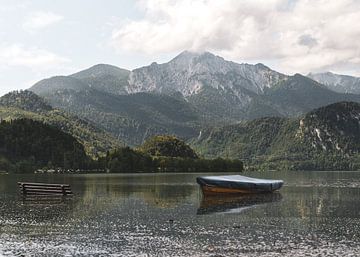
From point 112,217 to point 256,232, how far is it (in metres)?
21.9

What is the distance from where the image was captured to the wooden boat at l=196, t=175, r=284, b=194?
120m

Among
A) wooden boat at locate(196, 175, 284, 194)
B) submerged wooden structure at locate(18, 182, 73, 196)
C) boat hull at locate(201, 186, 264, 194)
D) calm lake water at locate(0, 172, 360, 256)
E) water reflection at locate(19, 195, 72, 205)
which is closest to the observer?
calm lake water at locate(0, 172, 360, 256)

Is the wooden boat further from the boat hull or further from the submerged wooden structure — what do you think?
the submerged wooden structure

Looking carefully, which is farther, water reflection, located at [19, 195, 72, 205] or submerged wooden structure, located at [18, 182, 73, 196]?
submerged wooden structure, located at [18, 182, 73, 196]

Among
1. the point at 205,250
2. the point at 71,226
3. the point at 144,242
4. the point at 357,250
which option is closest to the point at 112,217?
the point at 71,226

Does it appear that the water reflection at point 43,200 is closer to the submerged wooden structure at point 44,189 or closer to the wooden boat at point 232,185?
the submerged wooden structure at point 44,189

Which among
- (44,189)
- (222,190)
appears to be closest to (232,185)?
(222,190)

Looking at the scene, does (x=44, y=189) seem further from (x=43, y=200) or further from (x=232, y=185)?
(x=232, y=185)

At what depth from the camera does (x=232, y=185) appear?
124 metres

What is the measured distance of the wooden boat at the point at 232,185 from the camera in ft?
395

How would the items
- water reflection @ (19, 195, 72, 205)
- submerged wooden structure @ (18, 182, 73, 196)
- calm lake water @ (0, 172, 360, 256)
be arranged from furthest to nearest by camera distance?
submerged wooden structure @ (18, 182, 73, 196) → water reflection @ (19, 195, 72, 205) → calm lake water @ (0, 172, 360, 256)

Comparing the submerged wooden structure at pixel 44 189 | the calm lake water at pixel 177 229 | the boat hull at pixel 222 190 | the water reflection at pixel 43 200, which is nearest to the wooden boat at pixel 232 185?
the boat hull at pixel 222 190

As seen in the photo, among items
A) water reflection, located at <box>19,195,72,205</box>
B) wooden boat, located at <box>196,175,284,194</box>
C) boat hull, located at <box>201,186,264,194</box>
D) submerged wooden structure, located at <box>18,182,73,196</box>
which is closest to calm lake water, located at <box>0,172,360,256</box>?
water reflection, located at <box>19,195,72,205</box>

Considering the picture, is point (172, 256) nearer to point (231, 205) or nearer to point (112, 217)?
point (112, 217)
